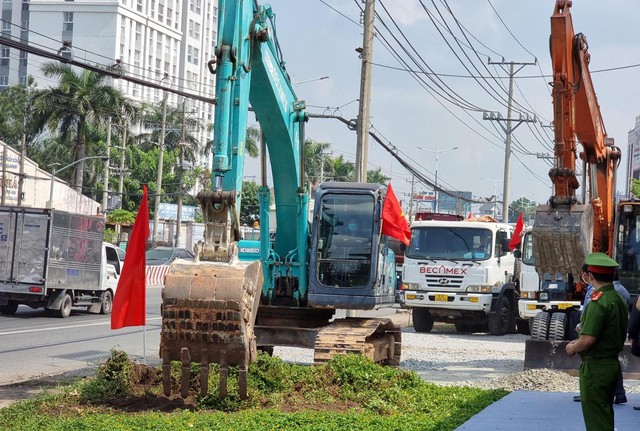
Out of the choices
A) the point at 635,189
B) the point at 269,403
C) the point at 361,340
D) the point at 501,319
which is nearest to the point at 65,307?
the point at 501,319

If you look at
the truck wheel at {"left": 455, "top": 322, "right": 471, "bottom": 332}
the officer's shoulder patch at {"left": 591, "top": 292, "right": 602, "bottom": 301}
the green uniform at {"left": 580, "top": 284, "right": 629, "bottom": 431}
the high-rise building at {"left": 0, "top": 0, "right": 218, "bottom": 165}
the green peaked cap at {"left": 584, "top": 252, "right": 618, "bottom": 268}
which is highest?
the high-rise building at {"left": 0, "top": 0, "right": 218, "bottom": 165}

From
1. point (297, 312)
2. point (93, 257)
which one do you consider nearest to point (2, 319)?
point (93, 257)

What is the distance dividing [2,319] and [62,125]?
37072 millimetres

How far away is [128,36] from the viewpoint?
110 meters

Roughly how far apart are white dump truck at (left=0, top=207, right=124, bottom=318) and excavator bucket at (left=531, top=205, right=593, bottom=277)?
15067 mm

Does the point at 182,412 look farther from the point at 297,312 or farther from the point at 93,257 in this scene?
the point at 93,257

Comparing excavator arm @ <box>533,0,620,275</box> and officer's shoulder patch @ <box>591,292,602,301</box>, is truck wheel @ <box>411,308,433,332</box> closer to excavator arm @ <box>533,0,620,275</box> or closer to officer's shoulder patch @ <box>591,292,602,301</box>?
excavator arm @ <box>533,0,620,275</box>

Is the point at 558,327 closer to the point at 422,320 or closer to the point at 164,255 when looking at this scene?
the point at 422,320

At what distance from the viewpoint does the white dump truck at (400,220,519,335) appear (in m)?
26.2

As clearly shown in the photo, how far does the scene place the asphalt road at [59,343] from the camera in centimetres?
1667

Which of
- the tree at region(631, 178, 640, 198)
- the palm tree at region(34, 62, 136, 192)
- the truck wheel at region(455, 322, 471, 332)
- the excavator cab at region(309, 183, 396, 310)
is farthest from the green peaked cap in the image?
the palm tree at region(34, 62, 136, 192)

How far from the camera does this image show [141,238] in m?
14.4

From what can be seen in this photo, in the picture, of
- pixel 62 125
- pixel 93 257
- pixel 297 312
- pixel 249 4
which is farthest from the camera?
pixel 62 125

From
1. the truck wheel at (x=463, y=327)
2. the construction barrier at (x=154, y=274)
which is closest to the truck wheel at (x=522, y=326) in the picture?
the truck wheel at (x=463, y=327)
